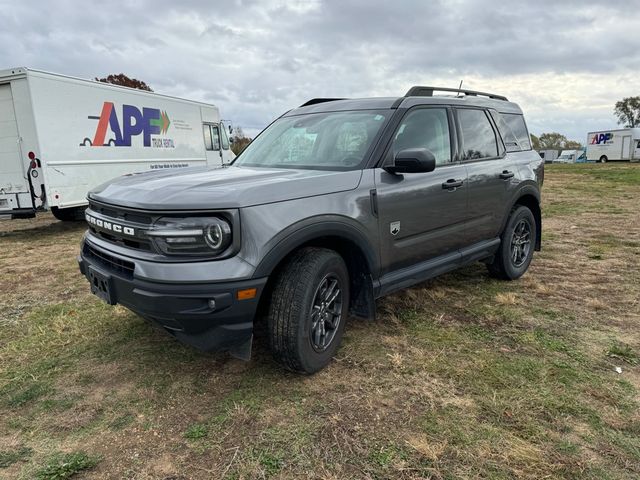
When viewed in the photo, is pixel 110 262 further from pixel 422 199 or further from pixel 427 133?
pixel 427 133

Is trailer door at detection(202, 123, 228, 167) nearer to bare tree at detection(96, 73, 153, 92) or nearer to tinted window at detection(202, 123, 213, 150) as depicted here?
tinted window at detection(202, 123, 213, 150)

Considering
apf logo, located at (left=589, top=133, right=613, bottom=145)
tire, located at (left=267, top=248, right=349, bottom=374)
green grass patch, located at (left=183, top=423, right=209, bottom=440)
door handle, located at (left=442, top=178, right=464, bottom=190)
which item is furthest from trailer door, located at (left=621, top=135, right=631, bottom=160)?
green grass patch, located at (left=183, top=423, right=209, bottom=440)

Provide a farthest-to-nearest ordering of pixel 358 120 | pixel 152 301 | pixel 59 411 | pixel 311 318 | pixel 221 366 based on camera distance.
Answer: pixel 358 120 → pixel 221 366 → pixel 311 318 → pixel 59 411 → pixel 152 301

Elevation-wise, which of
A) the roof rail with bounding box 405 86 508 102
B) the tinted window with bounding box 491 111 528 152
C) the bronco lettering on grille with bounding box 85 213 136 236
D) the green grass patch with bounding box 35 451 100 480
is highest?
the roof rail with bounding box 405 86 508 102

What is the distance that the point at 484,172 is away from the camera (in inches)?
167

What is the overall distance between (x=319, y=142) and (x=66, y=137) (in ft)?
22.9

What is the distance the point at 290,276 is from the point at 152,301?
788 millimetres

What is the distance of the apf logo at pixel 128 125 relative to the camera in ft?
30.8

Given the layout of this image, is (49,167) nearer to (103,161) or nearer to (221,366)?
(103,161)

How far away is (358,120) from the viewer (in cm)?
363

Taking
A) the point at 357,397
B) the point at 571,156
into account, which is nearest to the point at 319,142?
the point at 357,397

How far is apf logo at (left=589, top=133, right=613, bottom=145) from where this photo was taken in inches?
1598

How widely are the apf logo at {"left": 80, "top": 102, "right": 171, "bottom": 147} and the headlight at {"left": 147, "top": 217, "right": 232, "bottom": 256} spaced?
7687mm

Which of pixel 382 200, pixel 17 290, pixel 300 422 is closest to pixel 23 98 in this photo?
pixel 17 290
